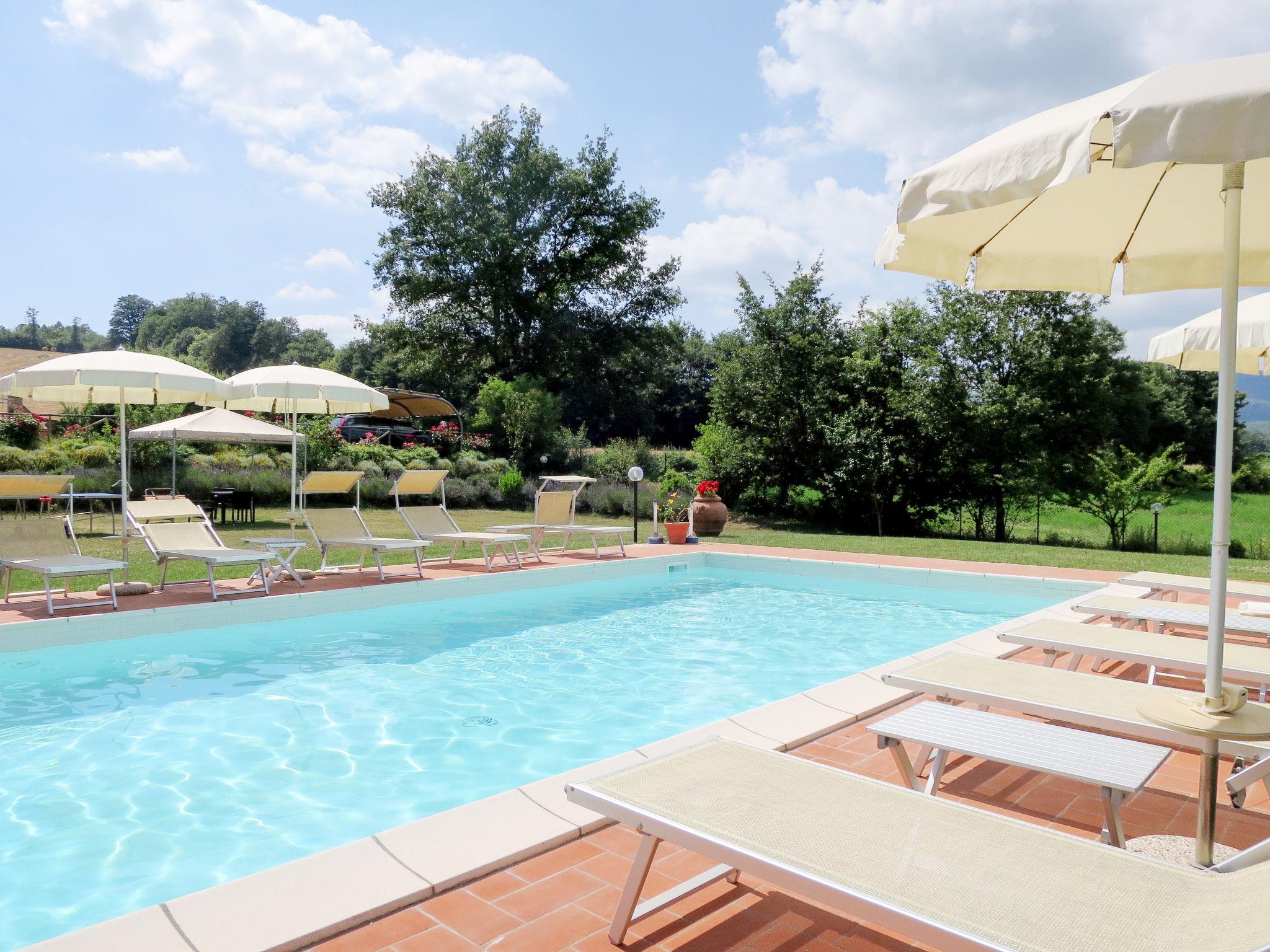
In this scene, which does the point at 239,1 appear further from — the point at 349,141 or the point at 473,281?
the point at 473,281

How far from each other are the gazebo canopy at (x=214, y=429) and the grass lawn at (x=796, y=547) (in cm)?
161

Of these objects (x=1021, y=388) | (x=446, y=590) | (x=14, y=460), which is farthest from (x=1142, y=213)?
(x=14, y=460)

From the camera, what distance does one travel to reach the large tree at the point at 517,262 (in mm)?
28406

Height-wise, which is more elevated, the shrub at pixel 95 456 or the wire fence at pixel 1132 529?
the shrub at pixel 95 456

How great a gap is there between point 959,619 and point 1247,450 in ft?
106

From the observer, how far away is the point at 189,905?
7.31 feet

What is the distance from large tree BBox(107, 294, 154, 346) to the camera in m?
87.0

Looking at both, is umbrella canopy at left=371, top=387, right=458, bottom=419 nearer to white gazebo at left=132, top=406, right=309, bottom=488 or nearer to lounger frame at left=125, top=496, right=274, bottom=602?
white gazebo at left=132, top=406, right=309, bottom=488

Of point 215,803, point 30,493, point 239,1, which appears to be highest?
point 239,1

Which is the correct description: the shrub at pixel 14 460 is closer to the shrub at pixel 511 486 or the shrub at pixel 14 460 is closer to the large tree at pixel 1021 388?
the shrub at pixel 511 486

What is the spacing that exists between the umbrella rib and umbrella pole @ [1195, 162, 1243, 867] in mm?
609

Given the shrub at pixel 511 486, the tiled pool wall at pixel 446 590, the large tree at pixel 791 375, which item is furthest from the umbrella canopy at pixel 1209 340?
the shrub at pixel 511 486

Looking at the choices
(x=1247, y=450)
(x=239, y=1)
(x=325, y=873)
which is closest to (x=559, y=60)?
(x=239, y=1)

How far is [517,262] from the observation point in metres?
28.6
